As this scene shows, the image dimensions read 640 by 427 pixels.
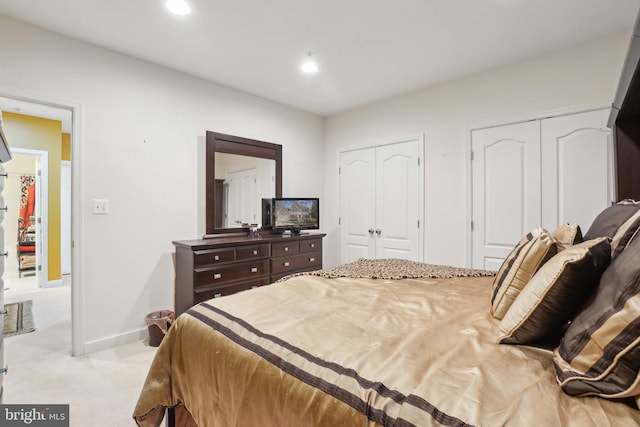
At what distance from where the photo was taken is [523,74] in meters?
2.94

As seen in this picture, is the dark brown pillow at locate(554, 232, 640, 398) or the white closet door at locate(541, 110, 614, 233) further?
the white closet door at locate(541, 110, 614, 233)

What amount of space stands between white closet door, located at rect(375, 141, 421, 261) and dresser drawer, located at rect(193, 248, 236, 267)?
1.99 m

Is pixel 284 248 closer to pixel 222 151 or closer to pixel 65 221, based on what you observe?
pixel 222 151

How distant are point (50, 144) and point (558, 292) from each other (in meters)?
6.41

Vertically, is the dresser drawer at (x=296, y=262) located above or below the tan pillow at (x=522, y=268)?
below

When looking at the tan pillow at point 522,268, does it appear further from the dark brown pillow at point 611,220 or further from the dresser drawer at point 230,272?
the dresser drawer at point 230,272

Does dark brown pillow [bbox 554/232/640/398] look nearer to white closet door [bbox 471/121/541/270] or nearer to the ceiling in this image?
the ceiling

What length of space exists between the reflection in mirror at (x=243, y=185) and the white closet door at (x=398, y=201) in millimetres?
1458

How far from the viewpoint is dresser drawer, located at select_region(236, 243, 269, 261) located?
3.12 meters

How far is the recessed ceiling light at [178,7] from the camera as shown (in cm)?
211

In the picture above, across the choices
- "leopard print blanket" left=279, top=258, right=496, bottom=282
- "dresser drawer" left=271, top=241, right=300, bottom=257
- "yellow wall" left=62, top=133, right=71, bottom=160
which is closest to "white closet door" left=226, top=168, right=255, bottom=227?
"dresser drawer" left=271, top=241, right=300, bottom=257

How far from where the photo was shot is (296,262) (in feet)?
12.0

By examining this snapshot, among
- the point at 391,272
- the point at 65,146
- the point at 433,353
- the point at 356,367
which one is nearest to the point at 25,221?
the point at 65,146

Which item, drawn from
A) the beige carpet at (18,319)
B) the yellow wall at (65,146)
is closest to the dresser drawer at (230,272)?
the beige carpet at (18,319)
